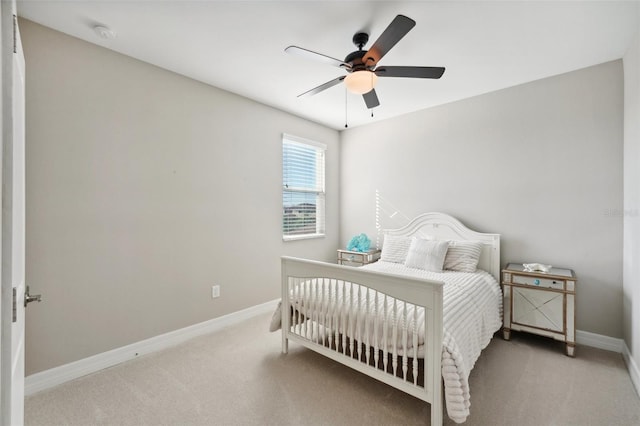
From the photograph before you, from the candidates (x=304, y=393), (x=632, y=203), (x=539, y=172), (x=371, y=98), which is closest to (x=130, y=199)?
(x=304, y=393)

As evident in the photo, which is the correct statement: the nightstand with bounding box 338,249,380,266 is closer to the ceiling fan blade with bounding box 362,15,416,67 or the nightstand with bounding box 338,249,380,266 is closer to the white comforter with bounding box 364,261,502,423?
the white comforter with bounding box 364,261,502,423

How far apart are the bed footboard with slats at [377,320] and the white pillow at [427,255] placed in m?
1.13

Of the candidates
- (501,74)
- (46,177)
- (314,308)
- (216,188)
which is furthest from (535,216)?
(46,177)

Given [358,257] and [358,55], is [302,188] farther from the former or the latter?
[358,55]

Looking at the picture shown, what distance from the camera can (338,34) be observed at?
2.14 m

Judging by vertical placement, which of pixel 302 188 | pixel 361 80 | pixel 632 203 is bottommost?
pixel 632 203

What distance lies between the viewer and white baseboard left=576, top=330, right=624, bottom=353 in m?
2.53

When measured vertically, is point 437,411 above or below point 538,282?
below

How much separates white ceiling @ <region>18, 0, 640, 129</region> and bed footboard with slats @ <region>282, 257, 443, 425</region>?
1752 mm

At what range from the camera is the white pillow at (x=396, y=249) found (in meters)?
3.46

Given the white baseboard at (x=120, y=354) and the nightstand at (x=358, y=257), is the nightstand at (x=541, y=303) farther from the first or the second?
the white baseboard at (x=120, y=354)

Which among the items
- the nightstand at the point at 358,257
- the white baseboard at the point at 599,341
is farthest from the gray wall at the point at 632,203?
the nightstand at the point at 358,257

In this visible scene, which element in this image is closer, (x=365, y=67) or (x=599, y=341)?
Result: (x=365, y=67)

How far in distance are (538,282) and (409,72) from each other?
86.9 inches
